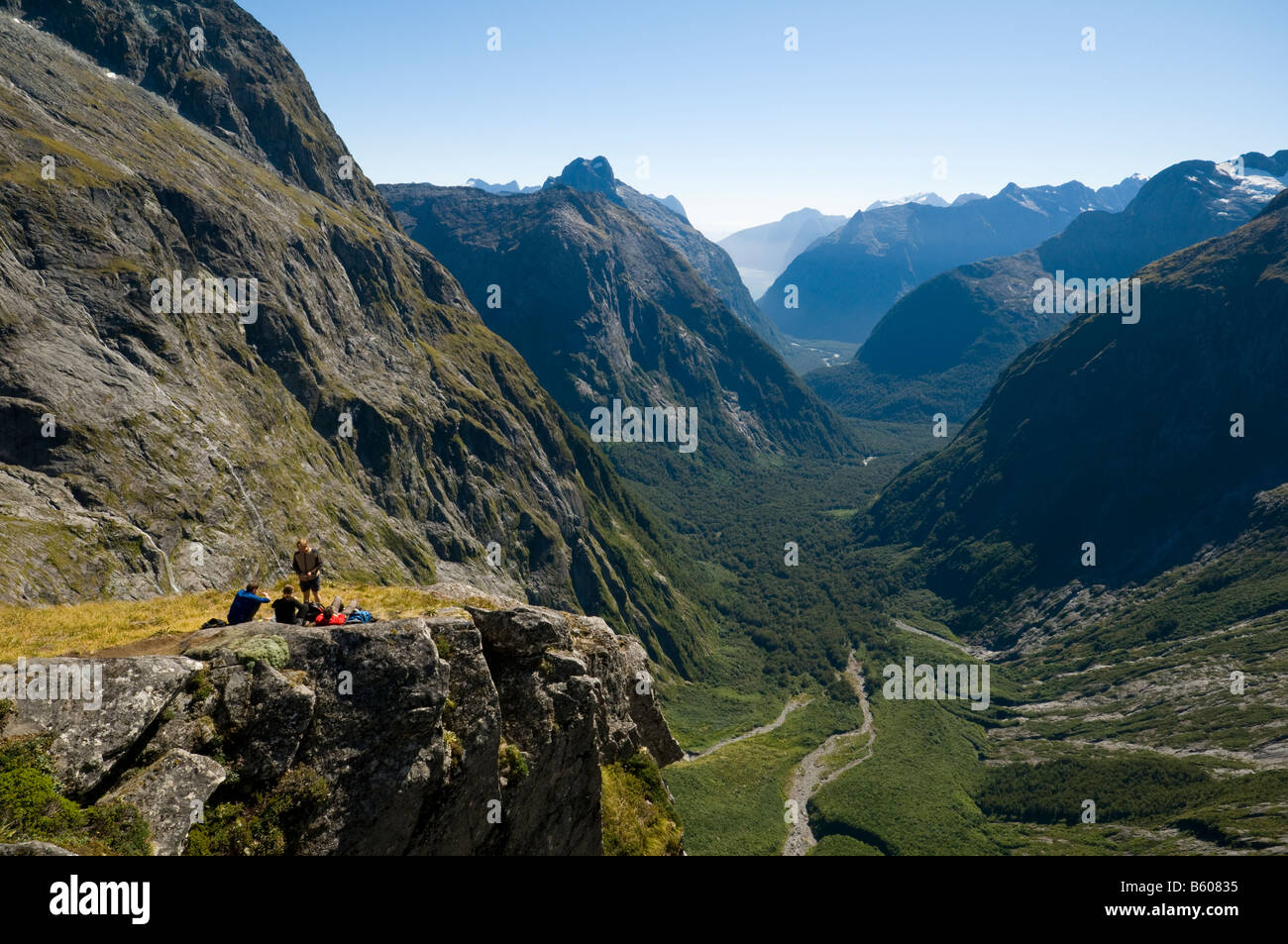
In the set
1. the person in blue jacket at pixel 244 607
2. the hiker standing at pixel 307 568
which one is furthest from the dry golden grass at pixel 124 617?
the hiker standing at pixel 307 568

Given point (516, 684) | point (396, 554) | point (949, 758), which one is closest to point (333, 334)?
point (396, 554)

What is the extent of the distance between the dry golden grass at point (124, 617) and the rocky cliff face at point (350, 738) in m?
2.63

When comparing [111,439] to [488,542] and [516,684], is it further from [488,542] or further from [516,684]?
[488,542]

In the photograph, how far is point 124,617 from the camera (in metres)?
29.5

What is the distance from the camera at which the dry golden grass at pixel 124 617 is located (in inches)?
957

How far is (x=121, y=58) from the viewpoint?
7392 inches

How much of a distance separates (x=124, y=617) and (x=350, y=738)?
50.1ft
